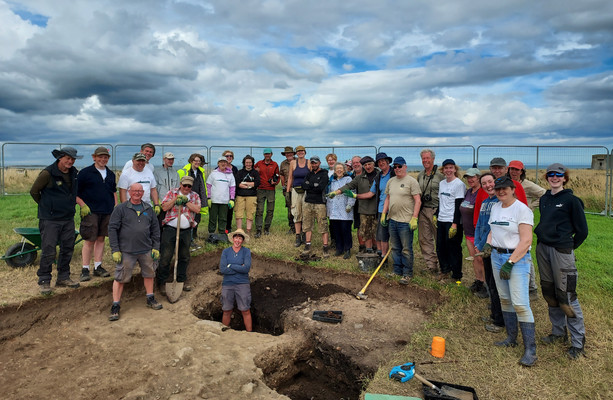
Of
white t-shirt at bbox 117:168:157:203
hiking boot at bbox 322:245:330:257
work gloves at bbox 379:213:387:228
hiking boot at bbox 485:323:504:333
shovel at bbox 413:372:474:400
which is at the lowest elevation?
shovel at bbox 413:372:474:400

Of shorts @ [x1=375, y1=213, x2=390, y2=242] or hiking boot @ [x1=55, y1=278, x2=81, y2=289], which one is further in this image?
shorts @ [x1=375, y1=213, x2=390, y2=242]

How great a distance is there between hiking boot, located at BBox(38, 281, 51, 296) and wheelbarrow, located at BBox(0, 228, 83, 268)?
3.93 ft

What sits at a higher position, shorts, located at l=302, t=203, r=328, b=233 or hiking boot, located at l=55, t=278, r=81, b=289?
shorts, located at l=302, t=203, r=328, b=233

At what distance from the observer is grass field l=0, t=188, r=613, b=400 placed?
417 cm

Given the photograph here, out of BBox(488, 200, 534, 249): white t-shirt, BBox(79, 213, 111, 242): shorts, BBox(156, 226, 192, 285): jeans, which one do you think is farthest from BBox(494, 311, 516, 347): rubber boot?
BBox(79, 213, 111, 242): shorts

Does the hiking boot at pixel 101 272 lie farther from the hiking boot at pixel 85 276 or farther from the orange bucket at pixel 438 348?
the orange bucket at pixel 438 348

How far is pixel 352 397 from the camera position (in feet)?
17.0

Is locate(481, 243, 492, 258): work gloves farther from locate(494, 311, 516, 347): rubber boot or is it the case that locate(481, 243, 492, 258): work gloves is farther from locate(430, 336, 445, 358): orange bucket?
locate(430, 336, 445, 358): orange bucket

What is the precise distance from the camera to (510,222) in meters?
4.55

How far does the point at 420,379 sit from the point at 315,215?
507cm

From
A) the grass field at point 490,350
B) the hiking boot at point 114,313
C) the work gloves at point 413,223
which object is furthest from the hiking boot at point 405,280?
the hiking boot at point 114,313

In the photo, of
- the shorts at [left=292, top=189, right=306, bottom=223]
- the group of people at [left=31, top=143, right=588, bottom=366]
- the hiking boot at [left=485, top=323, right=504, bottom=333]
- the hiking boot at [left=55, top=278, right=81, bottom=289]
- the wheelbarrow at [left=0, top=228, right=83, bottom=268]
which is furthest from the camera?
the shorts at [left=292, top=189, right=306, bottom=223]

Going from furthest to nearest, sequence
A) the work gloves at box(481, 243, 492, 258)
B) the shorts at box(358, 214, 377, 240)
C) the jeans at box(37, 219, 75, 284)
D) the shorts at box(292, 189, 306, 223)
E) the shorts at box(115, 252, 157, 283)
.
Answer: the shorts at box(292, 189, 306, 223) → the shorts at box(358, 214, 377, 240) → the jeans at box(37, 219, 75, 284) → the shorts at box(115, 252, 157, 283) → the work gloves at box(481, 243, 492, 258)

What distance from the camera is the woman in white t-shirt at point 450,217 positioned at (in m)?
6.70
